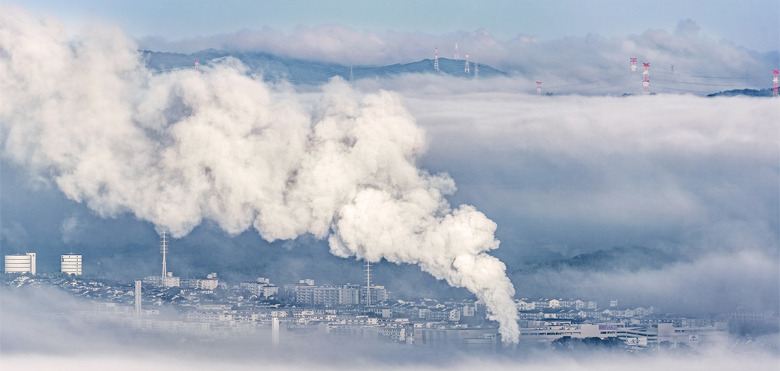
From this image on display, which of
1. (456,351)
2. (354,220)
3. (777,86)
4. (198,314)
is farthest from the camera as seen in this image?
(777,86)

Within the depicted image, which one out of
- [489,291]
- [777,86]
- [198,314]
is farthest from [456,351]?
[777,86]

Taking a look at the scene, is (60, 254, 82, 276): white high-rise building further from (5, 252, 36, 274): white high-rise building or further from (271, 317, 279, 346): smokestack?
(271, 317, 279, 346): smokestack

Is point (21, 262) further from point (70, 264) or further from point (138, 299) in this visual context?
point (138, 299)

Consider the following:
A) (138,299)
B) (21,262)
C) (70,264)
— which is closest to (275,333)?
(138,299)

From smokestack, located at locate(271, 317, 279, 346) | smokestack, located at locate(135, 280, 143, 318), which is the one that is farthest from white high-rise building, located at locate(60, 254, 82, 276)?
smokestack, located at locate(271, 317, 279, 346)

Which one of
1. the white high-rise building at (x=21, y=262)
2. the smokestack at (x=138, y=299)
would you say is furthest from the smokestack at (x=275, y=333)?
the white high-rise building at (x=21, y=262)

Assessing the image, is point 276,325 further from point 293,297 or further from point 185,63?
point 185,63

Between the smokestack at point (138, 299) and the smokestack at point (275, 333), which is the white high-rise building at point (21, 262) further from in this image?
the smokestack at point (275, 333)
